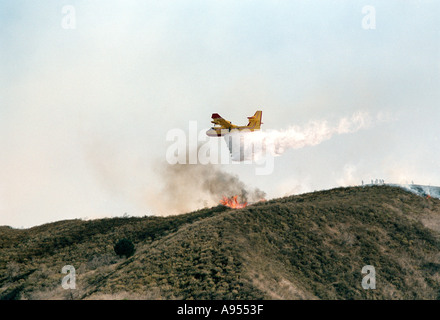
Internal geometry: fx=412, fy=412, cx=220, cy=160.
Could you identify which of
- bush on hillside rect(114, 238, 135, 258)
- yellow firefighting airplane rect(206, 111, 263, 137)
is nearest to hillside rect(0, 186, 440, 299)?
bush on hillside rect(114, 238, 135, 258)

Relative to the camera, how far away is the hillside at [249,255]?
35750 millimetres

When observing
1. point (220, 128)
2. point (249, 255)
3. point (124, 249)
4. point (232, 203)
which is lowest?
point (249, 255)

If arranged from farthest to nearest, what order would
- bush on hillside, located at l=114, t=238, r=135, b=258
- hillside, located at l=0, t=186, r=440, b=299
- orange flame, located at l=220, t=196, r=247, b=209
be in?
orange flame, located at l=220, t=196, r=247, b=209 → bush on hillside, located at l=114, t=238, r=135, b=258 → hillside, located at l=0, t=186, r=440, b=299

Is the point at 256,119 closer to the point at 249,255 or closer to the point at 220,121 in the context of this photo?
the point at 220,121

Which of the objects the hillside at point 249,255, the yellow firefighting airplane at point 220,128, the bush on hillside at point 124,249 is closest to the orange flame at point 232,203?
the hillside at point 249,255

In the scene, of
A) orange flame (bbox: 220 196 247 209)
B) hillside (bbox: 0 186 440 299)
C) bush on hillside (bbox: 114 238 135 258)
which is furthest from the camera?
orange flame (bbox: 220 196 247 209)

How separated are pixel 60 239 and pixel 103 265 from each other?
13.6 m

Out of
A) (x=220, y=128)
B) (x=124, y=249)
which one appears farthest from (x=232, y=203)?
(x=124, y=249)

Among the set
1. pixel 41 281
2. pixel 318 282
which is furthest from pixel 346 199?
pixel 41 281

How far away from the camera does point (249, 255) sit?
39.2 m

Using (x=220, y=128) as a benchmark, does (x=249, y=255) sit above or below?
below

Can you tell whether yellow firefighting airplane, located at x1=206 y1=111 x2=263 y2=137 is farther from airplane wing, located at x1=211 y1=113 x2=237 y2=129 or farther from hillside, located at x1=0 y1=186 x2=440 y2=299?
hillside, located at x1=0 y1=186 x2=440 y2=299

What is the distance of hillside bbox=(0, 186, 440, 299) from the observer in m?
35.8
